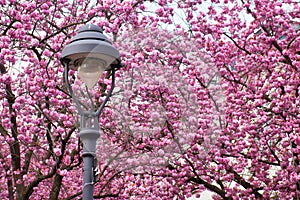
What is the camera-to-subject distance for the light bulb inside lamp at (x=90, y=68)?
4547 millimetres

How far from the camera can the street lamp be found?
4.46 metres

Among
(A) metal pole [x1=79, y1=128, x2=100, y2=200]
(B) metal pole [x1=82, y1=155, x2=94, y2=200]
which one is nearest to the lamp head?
(A) metal pole [x1=79, y1=128, x2=100, y2=200]

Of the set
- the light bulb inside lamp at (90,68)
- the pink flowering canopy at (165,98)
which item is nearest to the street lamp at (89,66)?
the light bulb inside lamp at (90,68)

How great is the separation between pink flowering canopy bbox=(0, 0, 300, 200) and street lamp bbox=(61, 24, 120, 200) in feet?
4.62

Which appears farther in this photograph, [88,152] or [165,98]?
[165,98]

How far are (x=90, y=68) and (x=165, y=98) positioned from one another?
2002 mm

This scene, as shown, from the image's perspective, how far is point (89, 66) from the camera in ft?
14.9

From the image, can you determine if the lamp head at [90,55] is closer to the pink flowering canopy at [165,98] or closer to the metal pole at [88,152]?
the metal pole at [88,152]

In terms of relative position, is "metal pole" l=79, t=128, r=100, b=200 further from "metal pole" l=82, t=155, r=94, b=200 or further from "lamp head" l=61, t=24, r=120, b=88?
"lamp head" l=61, t=24, r=120, b=88

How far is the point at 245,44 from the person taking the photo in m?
9.59

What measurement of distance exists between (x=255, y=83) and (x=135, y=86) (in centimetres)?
351

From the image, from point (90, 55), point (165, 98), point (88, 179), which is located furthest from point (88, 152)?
point (165, 98)

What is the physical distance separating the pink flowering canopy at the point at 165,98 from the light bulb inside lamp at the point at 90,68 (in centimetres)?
141

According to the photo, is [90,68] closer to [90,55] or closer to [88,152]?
[90,55]
